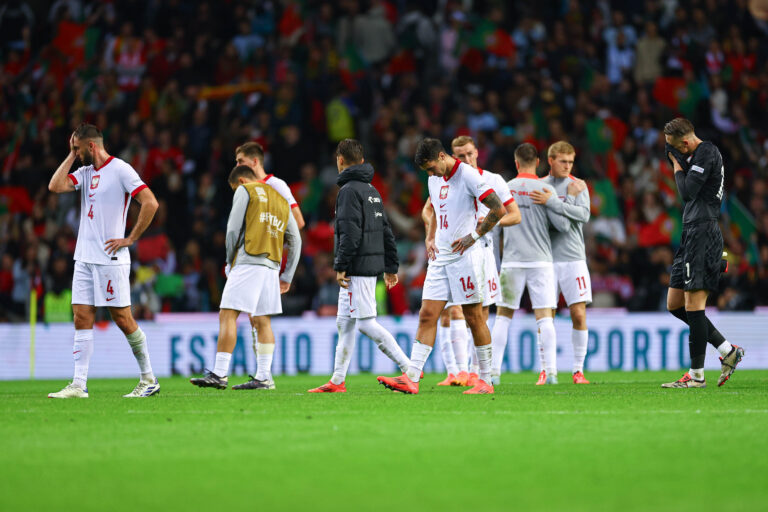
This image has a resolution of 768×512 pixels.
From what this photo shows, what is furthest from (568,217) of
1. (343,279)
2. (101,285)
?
(101,285)

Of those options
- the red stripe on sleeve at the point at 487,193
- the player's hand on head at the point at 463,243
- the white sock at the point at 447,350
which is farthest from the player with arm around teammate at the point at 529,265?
the red stripe on sleeve at the point at 487,193

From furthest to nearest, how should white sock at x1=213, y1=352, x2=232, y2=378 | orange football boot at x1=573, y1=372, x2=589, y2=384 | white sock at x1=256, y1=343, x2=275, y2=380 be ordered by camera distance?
orange football boot at x1=573, y1=372, x2=589, y2=384 → white sock at x1=256, y1=343, x2=275, y2=380 → white sock at x1=213, y1=352, x2=232, y2=378

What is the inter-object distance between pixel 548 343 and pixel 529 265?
2.68ft

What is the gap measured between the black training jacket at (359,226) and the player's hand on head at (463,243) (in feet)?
2.78

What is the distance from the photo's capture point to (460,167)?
372 inches

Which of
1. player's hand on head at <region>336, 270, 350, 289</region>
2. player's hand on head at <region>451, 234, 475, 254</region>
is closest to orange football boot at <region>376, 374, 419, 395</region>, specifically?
player's hand on head at <region>336, 270, 350, 289</region>

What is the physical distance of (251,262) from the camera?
33.7 feet

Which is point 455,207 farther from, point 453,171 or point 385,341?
point 385,341

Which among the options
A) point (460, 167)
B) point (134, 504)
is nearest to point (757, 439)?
point (134, 504)

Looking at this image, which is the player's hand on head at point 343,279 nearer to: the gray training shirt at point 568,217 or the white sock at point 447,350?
the white sock at point 447,350

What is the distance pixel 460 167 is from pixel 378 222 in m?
0.96

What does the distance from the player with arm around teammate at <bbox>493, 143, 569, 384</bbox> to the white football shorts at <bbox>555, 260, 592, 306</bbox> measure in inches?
18.5

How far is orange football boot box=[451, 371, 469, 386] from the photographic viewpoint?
11.1 metres

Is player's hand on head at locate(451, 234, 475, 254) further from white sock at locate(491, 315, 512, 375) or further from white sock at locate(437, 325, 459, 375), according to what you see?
white sock at locate(437, 325, 459, 375)
